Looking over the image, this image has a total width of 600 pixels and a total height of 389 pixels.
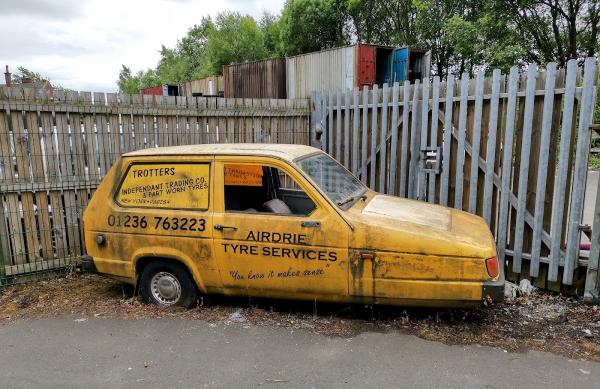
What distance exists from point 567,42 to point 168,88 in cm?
2005

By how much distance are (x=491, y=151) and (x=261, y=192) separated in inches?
109

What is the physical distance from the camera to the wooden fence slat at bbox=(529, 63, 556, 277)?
4.42 metres

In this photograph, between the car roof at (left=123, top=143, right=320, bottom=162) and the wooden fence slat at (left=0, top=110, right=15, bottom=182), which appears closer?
the car roof at (left=123, top=143, right=320, bottom=162)

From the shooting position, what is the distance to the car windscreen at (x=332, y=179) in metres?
4.15

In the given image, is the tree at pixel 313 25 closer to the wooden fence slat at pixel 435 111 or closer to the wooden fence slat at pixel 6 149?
the wooden fence slat at pixel 435 111

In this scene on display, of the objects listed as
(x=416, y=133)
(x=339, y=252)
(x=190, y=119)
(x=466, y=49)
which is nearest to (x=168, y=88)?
(x=466, y=49)

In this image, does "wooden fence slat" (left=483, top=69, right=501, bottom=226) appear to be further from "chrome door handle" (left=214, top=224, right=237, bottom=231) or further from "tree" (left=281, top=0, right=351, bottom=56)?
"tree" (left=281, top=0, right=351, bottom=56)

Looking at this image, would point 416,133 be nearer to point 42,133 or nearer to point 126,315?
point 126,315

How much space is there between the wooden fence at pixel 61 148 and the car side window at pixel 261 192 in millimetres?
2116

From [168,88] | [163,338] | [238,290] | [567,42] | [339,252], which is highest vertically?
[567,42]

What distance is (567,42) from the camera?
790 inches

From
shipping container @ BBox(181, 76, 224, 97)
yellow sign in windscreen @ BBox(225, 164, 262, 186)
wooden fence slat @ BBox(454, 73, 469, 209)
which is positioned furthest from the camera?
shipping container @ BBox(181, 76, 224, 97)

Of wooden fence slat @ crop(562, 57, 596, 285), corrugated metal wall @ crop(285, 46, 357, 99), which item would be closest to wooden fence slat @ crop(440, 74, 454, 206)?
wooden fence slat @ crop(562, 57, 596, 285)

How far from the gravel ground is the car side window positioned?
107cm
